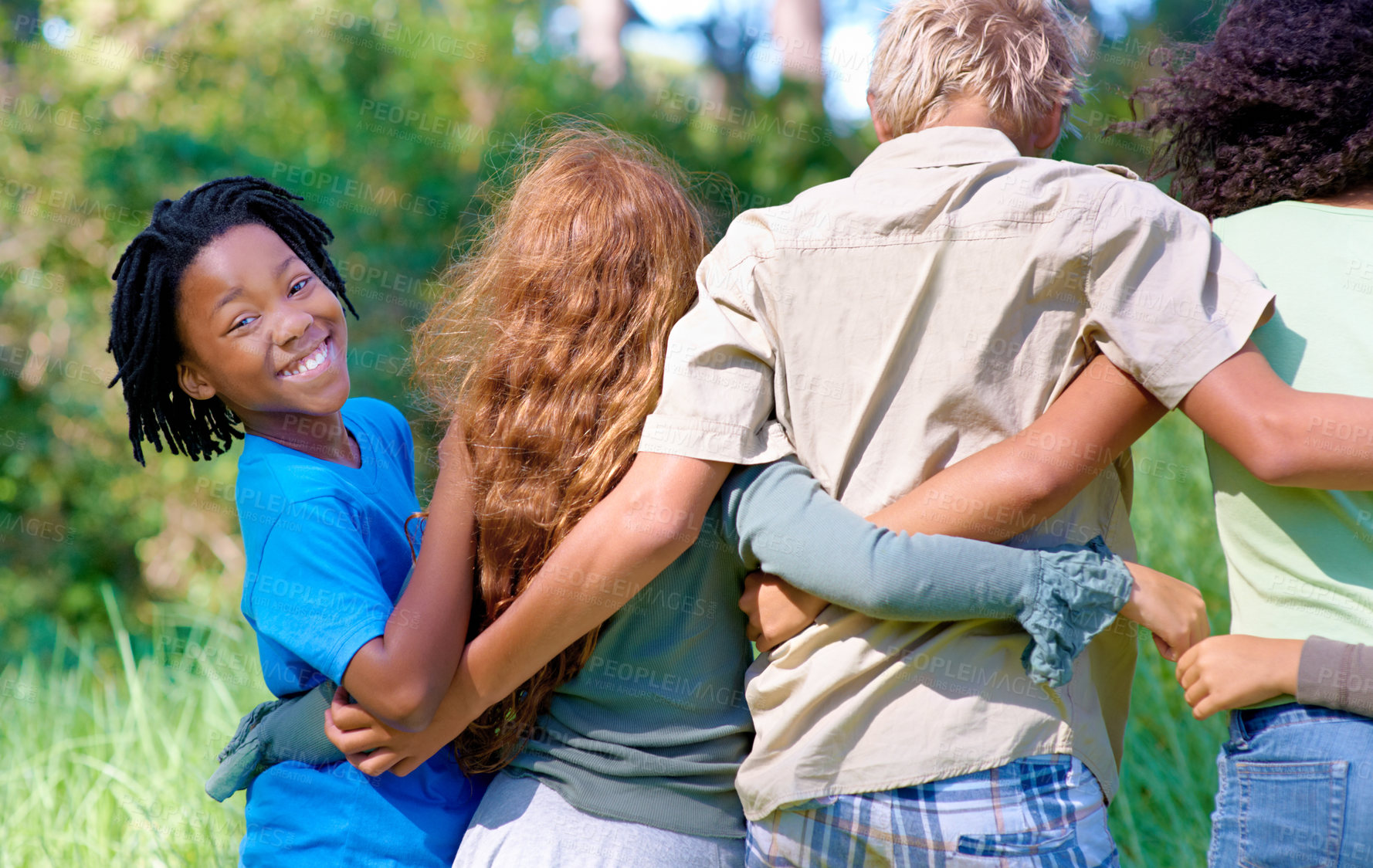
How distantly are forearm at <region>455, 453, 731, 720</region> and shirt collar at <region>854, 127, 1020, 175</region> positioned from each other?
1.69 ft

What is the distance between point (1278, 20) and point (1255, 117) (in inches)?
5.5

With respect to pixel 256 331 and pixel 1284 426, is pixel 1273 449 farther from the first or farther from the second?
pixel 256 331

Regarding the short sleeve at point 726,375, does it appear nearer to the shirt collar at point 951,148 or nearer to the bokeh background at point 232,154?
the shirt collar at point 951,148

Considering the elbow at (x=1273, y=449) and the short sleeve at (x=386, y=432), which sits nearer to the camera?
the elbow at (x=1273, y=449)

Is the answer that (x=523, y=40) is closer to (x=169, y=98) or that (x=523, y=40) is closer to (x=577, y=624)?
(x=169, y=98)

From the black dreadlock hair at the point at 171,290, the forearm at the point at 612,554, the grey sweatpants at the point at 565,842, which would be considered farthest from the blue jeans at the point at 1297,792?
the black dreadlock hair at the point at 171,290

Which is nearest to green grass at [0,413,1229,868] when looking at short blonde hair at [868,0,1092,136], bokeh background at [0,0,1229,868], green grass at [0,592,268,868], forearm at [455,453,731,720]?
green grass at [0,592,268,868]

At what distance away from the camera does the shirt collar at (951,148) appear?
1.51 metres

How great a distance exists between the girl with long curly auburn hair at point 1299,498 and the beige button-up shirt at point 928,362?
16 centimetres

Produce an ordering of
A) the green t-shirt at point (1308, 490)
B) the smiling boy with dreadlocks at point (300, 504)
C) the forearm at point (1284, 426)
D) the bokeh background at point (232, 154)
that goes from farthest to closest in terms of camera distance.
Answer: the bokeh background at point (232, 154) < the smiling boy with dreadlocks at point (300, 504) < the green t-shirt at point (1308, 490) < the forearm at point (1284, 426)

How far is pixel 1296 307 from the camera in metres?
1.50

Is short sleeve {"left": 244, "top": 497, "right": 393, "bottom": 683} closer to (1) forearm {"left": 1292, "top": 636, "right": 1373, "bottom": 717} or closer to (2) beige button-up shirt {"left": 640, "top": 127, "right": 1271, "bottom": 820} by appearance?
(2) beige button-up shirt {"left": 640, "top": 127, "right": 1271, "bottom": 820}

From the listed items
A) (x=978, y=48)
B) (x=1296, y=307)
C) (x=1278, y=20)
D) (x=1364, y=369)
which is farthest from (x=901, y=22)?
(x=1364, y=369)

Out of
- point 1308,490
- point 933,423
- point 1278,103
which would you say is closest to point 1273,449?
point 1308,490
